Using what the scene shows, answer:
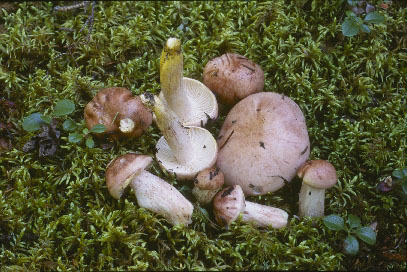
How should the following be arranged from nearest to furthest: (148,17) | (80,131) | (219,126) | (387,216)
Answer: (387,216) → (80,131) → (219,126) → (148,17)

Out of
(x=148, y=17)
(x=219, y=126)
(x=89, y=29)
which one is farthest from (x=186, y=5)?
(x=219, y=126)

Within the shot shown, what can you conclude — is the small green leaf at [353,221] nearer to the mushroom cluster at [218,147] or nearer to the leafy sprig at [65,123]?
the mushroom cluster at [218,147]

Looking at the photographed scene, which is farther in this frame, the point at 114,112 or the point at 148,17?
the point at 148,17

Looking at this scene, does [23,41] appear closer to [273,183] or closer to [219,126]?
[219,126]

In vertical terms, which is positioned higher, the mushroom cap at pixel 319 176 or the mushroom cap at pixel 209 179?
the mushroom cap at pixel 319 176

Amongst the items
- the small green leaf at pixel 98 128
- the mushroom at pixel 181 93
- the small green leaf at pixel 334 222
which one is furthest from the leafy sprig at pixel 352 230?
the small green leaf at pixel 98 128

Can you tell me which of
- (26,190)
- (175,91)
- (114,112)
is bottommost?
(26,190)
